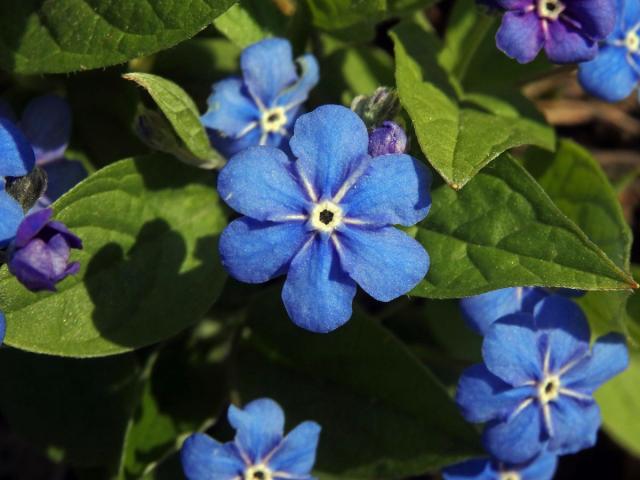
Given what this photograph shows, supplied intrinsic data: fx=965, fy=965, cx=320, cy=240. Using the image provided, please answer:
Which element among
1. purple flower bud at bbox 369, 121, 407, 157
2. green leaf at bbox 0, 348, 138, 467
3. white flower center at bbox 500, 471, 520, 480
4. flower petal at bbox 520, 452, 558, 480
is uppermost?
purple flower bud at bbox 369, 121, 407, 157

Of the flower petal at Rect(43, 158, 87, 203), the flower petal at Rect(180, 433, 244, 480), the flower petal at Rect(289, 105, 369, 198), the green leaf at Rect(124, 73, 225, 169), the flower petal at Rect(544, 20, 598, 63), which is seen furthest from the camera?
the flower petal at Rect(43, 158, 87, 203)

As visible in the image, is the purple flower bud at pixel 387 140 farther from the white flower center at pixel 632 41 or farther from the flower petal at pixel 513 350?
the white flower center at pixel 632 41

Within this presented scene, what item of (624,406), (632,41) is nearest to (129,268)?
(632,41)

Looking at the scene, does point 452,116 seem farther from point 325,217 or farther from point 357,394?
point 357,394

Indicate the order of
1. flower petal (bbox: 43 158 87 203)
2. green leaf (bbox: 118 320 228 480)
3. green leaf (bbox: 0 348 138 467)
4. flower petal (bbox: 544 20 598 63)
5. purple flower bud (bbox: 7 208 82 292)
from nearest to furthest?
purple flower bud (bbox: 7 208 82 292)
flower petal (bbox: 544 20 598 63)
flower petal (bbox: 43 158 87 203)
green leaf (bbox: 118 320 228 480)
green leaf (bbox: 0 348 138 467)

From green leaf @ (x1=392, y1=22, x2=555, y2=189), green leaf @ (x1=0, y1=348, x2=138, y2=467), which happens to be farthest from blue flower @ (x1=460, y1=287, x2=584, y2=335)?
green leaf @ (x1=0, y1=348, x2=138, y2=467)

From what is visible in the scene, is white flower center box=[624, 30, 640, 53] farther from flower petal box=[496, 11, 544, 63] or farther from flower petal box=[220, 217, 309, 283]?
flower petal box=[220, 217, 309, 283]

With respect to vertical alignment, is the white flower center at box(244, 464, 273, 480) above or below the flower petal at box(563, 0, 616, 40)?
below
